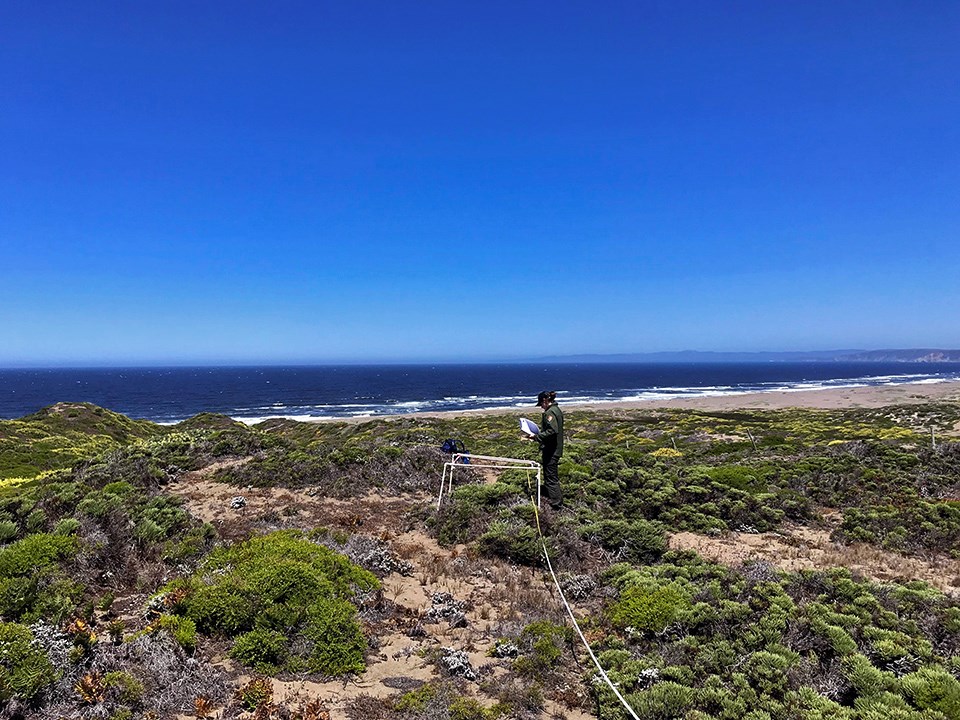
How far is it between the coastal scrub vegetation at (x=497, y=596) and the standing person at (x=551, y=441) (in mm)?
509

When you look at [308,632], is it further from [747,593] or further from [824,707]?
[747,593]

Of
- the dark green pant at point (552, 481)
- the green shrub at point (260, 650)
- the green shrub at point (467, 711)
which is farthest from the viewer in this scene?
the dark green pant at point (552, 481)

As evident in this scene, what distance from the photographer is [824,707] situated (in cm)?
459

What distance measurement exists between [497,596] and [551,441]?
3.83 m

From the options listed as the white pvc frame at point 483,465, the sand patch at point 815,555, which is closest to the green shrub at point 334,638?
the white pvc frame at point 483,465

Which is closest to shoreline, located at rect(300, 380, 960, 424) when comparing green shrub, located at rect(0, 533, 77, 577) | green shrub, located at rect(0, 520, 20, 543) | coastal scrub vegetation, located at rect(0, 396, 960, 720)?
coastal scrub vegetation, located at rect(0, 396, 960, 720)

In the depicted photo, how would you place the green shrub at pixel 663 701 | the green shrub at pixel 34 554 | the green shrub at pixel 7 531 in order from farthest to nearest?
the green shrub at pixel 7 531 → the green shrub at pixel 34 554 → the green shrub at pixel 663 701

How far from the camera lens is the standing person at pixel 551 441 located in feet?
34.0

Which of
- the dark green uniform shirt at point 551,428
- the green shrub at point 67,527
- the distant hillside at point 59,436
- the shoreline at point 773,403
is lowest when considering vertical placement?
A: the shoreline at point 773,403

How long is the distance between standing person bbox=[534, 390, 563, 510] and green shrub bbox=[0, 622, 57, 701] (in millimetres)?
7663

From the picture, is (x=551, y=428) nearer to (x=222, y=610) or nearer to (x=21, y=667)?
(x=222, y=610)

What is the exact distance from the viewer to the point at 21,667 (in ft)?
14.8

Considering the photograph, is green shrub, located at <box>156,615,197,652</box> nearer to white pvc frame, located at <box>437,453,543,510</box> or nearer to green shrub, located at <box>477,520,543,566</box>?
green shrub, located at <box>477,520,543,566</box>

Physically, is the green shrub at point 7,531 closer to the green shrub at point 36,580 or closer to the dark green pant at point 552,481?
the green shrub at point 36,580
